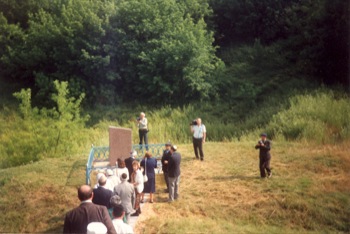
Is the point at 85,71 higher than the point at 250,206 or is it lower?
higher

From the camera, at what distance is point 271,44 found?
3409cm

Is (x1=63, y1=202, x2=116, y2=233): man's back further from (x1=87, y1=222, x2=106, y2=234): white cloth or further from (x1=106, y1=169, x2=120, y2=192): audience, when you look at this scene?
(x1=106, y1=169, x2=120, y2=192): audience

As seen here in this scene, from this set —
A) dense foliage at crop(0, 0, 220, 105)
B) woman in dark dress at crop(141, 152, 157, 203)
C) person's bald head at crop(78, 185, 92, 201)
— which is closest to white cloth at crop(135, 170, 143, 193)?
woman in dark dress at crop(141, 152, 157, 203)

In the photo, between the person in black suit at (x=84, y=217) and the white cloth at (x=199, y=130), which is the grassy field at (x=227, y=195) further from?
the person in black suit at (x=84, y=217)

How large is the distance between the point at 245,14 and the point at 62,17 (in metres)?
15.3

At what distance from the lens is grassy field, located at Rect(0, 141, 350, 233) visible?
41.6 ft

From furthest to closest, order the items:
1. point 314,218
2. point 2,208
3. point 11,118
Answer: point 11,118, point 2,208, point 314,218

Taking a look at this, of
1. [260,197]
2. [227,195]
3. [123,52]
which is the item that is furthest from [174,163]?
[123,52]

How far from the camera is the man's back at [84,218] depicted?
718 cm

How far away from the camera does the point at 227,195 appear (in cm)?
1428

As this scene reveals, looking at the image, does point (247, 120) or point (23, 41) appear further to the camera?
point (23, 41)

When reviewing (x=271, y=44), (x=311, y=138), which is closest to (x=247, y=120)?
(x=311, y=138)

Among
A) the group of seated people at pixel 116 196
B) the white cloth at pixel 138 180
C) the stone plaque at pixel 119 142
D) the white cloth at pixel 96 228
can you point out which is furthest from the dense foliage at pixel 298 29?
the white cloth at pixel 96 228

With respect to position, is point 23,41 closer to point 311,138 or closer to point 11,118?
point 11,118
